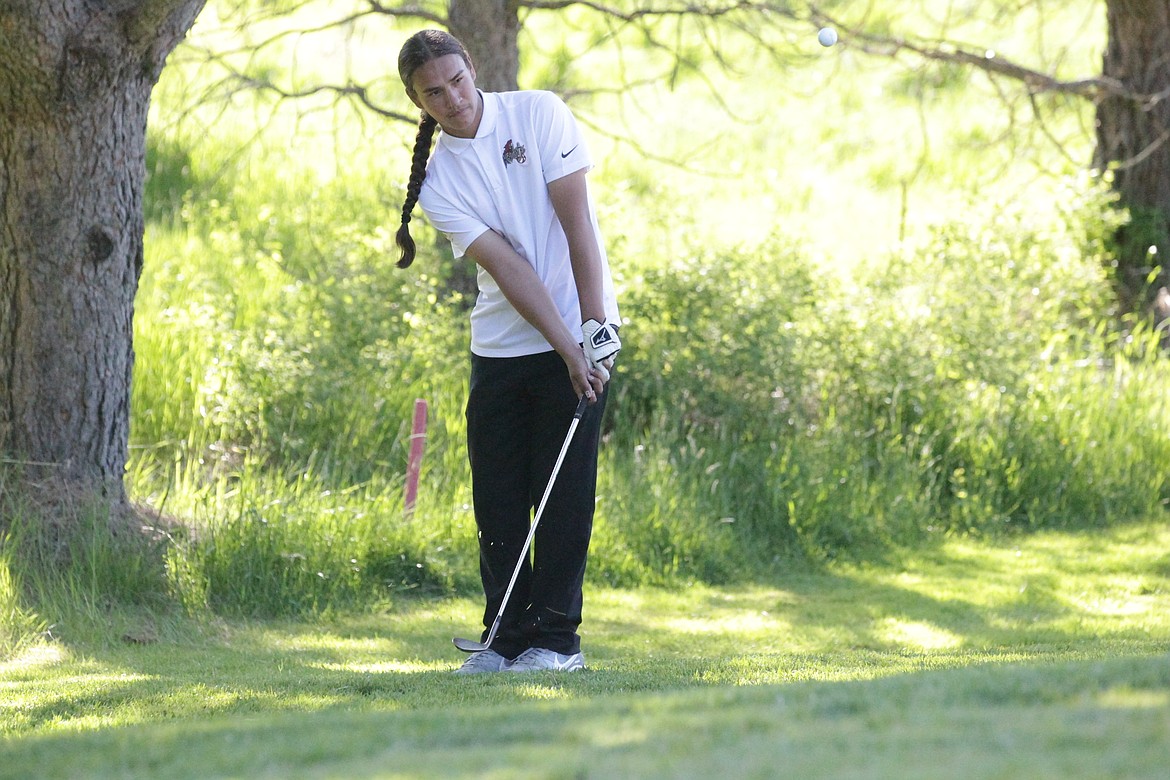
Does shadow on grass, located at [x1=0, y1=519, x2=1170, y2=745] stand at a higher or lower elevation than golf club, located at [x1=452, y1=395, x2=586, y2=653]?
lower

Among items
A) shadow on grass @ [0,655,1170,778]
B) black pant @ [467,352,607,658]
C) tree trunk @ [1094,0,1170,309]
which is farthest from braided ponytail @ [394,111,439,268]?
tree trunk @ [1094,0,1170,309]

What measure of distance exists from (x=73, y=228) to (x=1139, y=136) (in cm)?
715

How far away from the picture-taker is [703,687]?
3518 mm

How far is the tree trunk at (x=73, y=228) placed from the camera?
4977 mm

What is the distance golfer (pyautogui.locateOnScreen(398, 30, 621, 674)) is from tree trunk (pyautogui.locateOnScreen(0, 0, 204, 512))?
1.56 meters

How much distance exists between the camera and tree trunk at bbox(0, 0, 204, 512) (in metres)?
4.98

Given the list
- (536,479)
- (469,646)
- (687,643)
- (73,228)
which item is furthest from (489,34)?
(469,646)

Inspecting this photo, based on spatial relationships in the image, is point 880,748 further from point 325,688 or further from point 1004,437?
point 1004,437

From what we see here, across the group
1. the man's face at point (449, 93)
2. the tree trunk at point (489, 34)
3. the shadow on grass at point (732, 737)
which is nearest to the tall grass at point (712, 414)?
the tree trunk at point (489, 34)

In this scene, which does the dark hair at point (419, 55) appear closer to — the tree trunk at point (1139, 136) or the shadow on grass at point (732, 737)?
the shadow on grass at point (732, 737)

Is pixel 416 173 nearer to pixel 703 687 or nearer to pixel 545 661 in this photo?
pixel 545 661

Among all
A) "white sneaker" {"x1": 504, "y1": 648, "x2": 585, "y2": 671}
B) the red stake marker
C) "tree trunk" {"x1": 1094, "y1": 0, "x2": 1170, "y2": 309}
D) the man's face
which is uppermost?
"tree trunk" {"x1": 1094, "y1": 0, "x2": 1170, "y2": 309}

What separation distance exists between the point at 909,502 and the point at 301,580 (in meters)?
3.04

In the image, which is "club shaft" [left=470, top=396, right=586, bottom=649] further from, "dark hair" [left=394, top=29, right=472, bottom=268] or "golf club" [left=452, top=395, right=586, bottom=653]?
"dark hair" [left=394, top=29, right=472, bottom=268]
